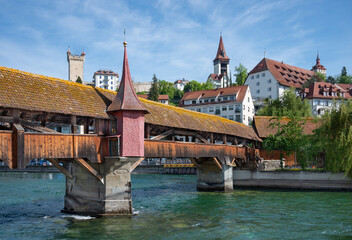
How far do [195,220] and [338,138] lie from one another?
1645 cm

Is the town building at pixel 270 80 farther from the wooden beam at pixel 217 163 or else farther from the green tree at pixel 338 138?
the wooden beam at pixel 217 163

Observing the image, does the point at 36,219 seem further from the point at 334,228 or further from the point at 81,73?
the point at 81,73

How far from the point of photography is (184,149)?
22.8 meters

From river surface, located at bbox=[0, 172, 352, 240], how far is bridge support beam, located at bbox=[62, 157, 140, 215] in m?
0.53

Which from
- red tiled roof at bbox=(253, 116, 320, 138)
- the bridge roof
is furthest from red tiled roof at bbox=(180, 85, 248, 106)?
the bridge roof

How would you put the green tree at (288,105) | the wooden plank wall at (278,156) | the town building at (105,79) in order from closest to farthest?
the wooden plank wall at (278,156) < the green tree at (288,105) < the town building at (105,79)

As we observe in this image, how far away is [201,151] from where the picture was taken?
2473cm

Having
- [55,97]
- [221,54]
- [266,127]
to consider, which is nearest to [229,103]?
[266,127]

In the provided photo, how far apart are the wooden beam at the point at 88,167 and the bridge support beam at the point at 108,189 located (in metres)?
0.12

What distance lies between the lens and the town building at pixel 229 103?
62.4 metres

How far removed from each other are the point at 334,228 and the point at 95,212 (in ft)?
34.6

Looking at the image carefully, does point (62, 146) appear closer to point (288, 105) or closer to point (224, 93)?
point (288, 105)

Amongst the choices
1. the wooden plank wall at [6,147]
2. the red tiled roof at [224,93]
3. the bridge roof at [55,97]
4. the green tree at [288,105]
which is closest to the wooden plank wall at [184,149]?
the bridge roof at [55,97]

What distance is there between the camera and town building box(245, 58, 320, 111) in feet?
236
